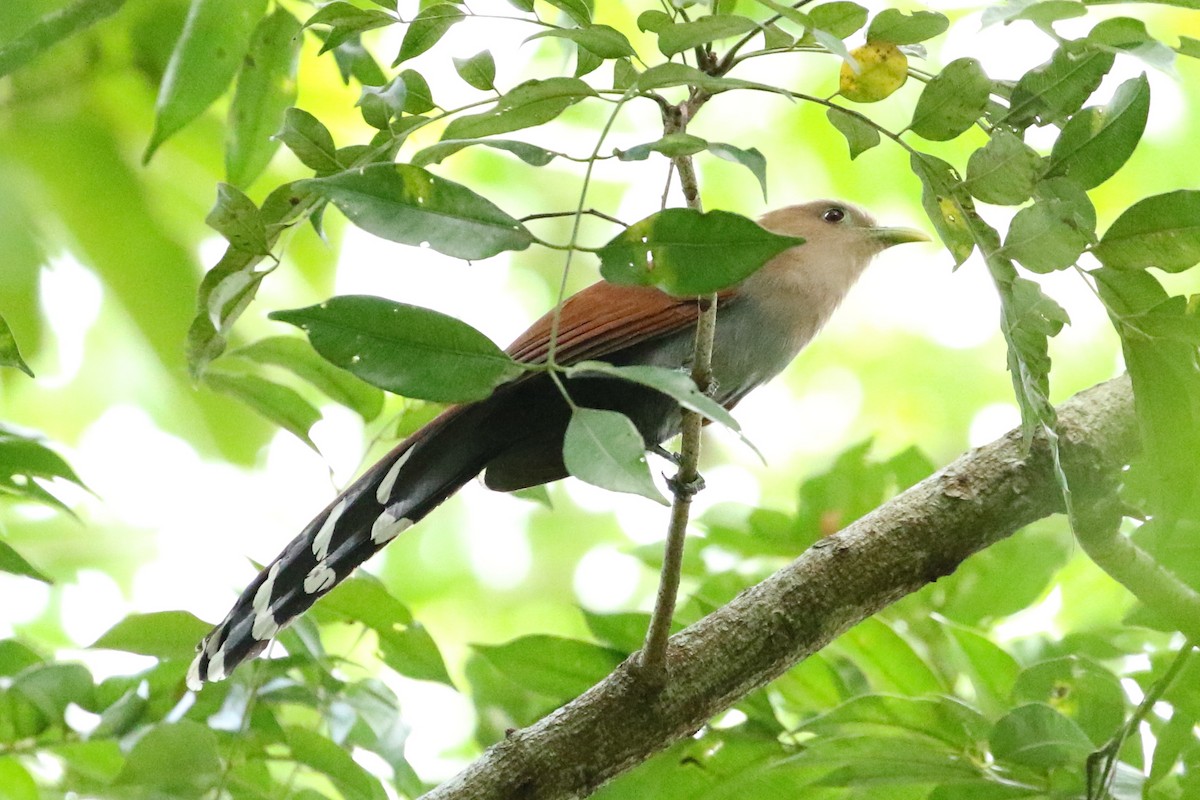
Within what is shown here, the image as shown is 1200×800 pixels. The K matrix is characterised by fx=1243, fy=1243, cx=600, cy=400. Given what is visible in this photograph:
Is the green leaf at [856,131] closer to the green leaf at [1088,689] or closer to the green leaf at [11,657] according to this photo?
the green leaf at [1088,689]

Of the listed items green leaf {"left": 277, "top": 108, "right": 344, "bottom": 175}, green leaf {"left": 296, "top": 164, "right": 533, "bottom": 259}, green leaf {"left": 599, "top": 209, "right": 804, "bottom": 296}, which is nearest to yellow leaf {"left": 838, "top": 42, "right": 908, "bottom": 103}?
green leaf {"left": 599, "top": 209, "right": 804, "bottom": 296}

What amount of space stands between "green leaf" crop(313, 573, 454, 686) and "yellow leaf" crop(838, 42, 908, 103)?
1.12 m

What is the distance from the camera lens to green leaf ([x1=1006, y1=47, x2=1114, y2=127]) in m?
1.44

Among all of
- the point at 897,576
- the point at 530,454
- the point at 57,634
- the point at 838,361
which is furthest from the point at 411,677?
the point at 838,361

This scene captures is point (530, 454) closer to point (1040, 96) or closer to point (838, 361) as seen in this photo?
point (1040, 96)

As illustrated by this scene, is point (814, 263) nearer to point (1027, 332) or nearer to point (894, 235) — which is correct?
point (894, 235)

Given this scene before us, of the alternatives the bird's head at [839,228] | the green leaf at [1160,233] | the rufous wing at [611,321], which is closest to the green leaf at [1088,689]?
the green leaf at [1160,233]

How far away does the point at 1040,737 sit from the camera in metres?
A: 1.76

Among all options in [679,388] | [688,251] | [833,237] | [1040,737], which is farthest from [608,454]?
[833,237]

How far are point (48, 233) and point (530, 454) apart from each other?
4.05 feet

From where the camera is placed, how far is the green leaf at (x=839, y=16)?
135cm

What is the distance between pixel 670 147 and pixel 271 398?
3.56 feet

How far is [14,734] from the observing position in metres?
2.04

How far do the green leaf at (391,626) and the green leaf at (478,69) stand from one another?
2.95ft
